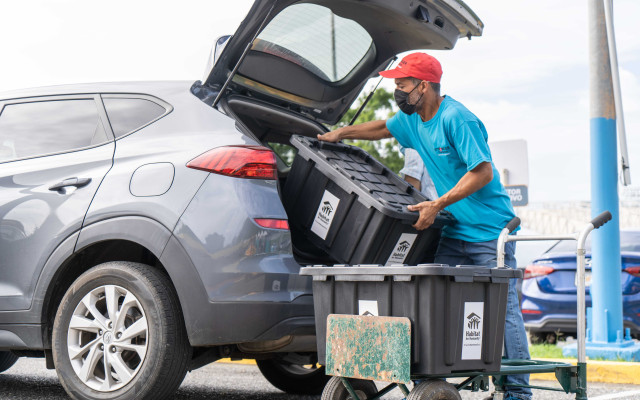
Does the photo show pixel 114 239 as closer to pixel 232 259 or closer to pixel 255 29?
pixel 232 259

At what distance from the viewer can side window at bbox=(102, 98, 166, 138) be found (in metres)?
4.31

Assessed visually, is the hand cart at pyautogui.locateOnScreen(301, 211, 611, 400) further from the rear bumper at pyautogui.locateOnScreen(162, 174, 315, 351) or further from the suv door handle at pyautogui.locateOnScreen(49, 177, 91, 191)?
the suv door handle at pyautogui.locateOnScreen(49, 177, 91, 191)

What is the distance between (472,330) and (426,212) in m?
0.84

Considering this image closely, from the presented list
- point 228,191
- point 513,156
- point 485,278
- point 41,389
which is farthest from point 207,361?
point 513,156

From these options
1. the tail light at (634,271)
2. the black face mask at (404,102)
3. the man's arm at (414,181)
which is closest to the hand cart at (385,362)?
the black face mask at (404,102)

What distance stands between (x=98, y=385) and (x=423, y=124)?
214cm

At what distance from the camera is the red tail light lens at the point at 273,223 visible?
3865 millimetres

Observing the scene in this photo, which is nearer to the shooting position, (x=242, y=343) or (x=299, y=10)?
(x=242, y=343)

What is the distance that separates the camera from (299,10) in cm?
427

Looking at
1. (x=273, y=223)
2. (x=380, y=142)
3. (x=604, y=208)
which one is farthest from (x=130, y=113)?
(x=380, y=142)

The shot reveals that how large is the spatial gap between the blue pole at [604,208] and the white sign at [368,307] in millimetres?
4325

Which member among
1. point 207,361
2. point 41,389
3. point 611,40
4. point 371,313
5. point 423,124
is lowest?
point 41,389

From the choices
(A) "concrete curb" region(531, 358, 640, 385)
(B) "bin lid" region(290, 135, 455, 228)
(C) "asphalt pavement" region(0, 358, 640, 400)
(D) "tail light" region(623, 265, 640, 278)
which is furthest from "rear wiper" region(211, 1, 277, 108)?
(D) "tail light" region(623, 265, 640, 278)

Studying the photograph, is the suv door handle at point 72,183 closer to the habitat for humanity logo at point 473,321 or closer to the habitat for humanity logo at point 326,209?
the habitat for humanity logo at point 326,209
